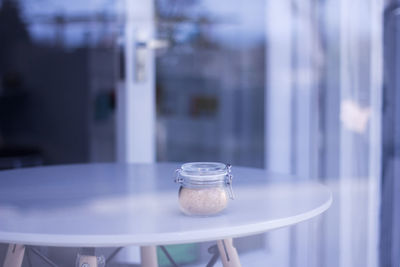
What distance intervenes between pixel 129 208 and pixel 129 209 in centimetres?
1

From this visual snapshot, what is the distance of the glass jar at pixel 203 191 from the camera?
3.32ft

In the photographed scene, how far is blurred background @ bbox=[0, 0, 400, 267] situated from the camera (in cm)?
218

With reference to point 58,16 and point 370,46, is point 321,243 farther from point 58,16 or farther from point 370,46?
point 58,16

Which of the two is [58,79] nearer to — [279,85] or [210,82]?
[210,82]

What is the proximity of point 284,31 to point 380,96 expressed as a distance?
0.84 metres

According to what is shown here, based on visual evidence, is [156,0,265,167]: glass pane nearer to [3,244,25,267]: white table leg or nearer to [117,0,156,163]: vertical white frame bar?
[117,0,156,163]: vertical white frame bar

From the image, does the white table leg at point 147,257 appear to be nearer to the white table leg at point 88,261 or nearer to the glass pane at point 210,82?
the white table leg at point 88,261

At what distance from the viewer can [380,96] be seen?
2.15 metres

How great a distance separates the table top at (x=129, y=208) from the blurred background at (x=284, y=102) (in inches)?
12.2

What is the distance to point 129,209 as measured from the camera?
1080 mm

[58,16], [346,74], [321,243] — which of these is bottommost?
[321,243]

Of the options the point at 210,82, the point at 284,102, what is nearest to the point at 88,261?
the point at 284,102

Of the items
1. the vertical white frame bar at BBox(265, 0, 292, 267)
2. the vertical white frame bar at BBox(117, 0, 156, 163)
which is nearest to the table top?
the vertical white frame bar at BBox(117, 0, 156, 163)

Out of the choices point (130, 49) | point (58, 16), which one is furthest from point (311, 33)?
point (58, 16)
